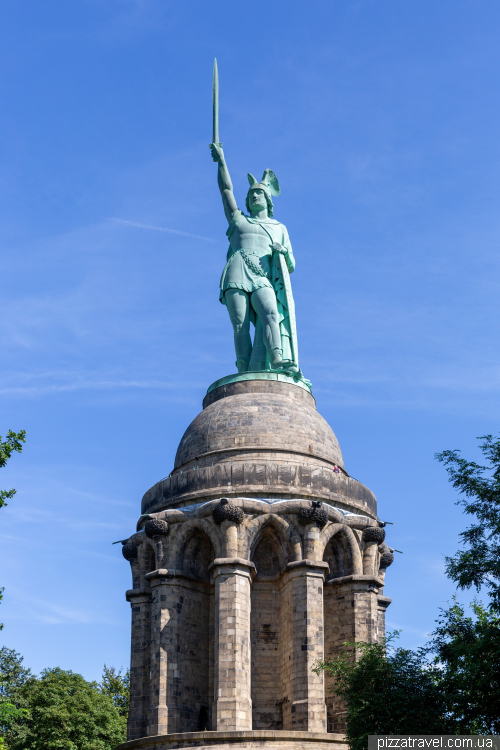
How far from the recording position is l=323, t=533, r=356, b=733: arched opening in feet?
102

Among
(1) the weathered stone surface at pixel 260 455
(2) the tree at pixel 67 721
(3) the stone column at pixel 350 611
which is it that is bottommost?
(2) the tree at pixel 67 721

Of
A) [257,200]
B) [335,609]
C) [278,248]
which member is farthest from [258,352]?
[335,609]

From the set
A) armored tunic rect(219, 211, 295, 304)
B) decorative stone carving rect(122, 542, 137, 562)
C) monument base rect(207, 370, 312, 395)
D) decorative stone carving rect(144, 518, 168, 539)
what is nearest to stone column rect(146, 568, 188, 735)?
decorative stone carving rect(144, 518, 168, 539)

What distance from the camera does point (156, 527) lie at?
32344 mm

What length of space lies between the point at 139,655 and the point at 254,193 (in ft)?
56.9

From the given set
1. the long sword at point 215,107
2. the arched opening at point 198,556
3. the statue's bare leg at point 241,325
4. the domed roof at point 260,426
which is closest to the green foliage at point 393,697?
the arched opening at point 198,556

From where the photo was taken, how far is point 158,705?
3023cm

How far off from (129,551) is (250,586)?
448cm

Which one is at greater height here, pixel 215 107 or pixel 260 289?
pixel 215 107

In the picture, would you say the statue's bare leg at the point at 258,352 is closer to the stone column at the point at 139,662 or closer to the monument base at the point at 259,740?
the stone column at the point at 139,662

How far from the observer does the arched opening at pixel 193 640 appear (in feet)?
101

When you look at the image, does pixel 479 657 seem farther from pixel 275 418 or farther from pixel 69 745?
pixel 69 745

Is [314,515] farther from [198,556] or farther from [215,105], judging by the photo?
[215,105]

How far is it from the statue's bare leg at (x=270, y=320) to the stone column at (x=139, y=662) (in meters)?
9.15
